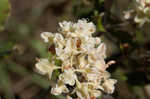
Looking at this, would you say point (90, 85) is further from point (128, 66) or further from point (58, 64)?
point (128, 66)

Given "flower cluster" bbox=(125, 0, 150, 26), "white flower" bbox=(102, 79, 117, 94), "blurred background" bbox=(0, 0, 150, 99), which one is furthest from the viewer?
"blurred background" bbox=(0, 0, 150, 99)

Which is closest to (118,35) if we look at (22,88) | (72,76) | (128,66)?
(128,66)

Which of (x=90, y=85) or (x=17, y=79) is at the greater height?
(x=17, y=79)

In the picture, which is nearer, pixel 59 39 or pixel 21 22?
pixel 59 39

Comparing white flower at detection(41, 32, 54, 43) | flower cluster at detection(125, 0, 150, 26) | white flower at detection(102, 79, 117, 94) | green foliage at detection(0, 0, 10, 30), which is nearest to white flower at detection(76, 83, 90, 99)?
white flower at detection(102, 79, 117, 94)

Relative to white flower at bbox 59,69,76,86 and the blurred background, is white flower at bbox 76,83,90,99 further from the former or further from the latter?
the blurred background

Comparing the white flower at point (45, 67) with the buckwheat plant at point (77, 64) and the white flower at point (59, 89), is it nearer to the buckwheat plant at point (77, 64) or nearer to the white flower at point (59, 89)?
the buckwheat plant at point (77, 64)
